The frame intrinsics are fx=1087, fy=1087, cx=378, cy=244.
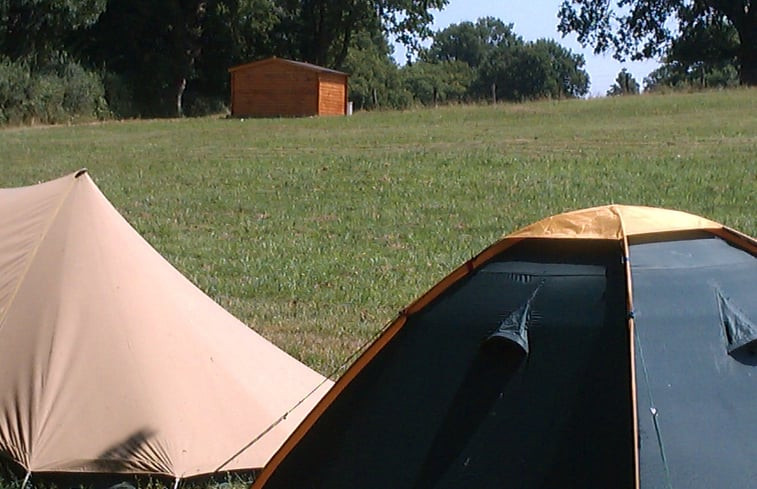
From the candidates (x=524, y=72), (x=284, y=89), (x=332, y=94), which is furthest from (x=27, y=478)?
(x=524, y=72)

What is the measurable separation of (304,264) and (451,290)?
6.08 metres

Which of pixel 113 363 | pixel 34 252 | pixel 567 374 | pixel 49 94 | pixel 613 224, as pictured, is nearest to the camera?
pixel 567 374

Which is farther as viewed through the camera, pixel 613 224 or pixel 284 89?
pixel 284 89

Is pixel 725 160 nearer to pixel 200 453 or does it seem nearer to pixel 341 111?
pixel 200 453

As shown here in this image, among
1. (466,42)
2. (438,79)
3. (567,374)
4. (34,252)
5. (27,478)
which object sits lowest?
(27,478)

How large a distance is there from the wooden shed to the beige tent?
30.1 meters

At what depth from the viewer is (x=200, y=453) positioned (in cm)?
506

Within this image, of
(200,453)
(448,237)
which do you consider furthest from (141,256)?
(448,237)

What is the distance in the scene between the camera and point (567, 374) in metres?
3.82

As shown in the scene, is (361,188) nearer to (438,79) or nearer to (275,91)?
(275,91)

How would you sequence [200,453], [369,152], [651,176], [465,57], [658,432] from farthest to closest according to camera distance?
[465,57] < [369,152] < [651,176] < [200,453] < [658,432]

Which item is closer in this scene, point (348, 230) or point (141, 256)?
point (141, 256)

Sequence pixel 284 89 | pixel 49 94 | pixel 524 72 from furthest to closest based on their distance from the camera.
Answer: pixel 524 72 < pixel 49 94 < pixel 284 89

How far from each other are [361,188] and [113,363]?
→ 34.7 ft
